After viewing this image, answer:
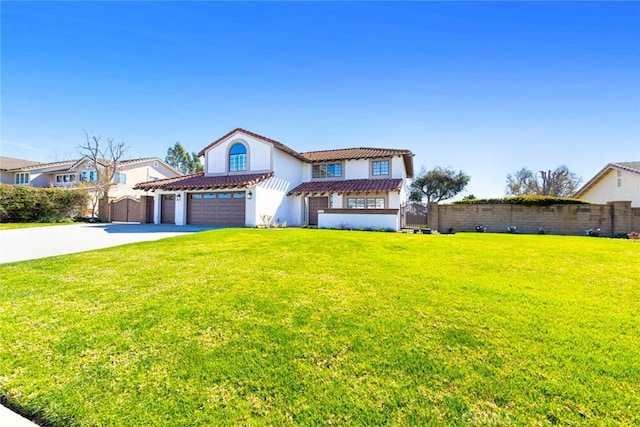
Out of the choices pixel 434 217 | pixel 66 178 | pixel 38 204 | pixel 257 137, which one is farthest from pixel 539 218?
pixel 66 178

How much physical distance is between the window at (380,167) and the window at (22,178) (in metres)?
44.8

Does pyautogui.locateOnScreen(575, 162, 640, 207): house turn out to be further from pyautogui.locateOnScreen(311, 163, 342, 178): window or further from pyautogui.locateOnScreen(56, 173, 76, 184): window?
pyautogui.locateOnScreen(56, 173, 76, 184): window

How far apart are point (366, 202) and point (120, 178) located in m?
30.4

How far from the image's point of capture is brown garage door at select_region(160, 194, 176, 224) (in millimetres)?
22797

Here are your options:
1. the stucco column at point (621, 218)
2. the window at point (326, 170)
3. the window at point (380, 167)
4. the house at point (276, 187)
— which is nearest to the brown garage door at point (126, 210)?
Answer: the house at point (276, 187)

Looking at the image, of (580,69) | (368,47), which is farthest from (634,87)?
(368,47)

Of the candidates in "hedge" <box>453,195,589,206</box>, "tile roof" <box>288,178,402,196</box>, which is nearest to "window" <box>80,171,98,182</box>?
"tile roof" <box>288,178,402,196</box>

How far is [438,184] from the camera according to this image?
37.9 metres

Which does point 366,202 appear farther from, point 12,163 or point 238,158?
point 12,163

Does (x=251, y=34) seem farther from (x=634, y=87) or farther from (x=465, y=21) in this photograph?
(x=634, y=87)

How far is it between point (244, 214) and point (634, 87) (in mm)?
22434

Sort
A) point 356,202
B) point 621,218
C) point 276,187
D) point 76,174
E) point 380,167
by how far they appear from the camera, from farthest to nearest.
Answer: point 76,174 < point 380,167 < point 356,202 < point 276,187 < point 621,218

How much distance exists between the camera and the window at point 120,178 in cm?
3272

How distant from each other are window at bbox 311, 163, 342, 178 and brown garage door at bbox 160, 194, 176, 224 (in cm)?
1228
